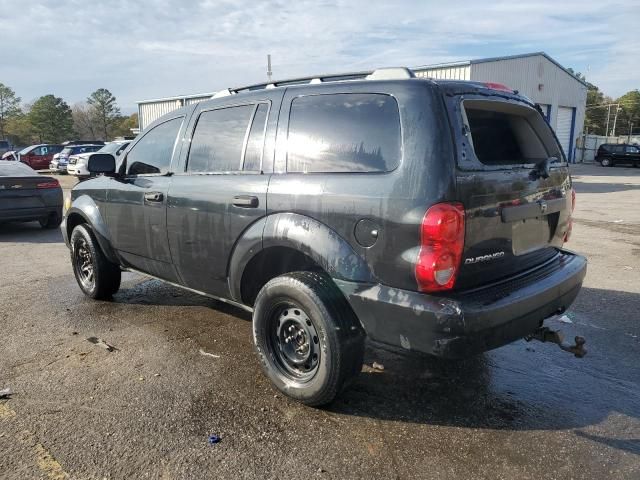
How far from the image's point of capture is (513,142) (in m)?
3.61

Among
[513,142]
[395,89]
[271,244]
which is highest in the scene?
[395,89]

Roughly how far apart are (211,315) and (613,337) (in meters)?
3.61

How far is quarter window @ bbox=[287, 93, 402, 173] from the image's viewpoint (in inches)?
114

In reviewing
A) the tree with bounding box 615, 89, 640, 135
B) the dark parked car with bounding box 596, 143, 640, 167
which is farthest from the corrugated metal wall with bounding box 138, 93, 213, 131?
the tree with bounding box 615, 89, 640, 135

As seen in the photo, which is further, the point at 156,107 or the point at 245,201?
the point at 156,107

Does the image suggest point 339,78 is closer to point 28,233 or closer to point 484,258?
point 484,258

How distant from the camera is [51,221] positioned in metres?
10.5

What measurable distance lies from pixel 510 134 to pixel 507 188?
82 cm

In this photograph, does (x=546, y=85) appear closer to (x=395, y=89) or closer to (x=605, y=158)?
(x=605, y=158)

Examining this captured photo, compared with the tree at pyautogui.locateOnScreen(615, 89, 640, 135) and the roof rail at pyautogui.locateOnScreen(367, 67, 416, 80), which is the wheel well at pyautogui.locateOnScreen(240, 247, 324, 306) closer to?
the roof rail at pyautogui.locateOnScreen(367, 67, 416, 80)

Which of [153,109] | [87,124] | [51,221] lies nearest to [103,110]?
[87,124]

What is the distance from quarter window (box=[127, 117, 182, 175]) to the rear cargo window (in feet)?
8.06

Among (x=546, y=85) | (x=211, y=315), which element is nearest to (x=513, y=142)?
(x=211, y=315)

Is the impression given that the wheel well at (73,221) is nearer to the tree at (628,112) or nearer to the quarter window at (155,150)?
the quarter window at (155,150)
